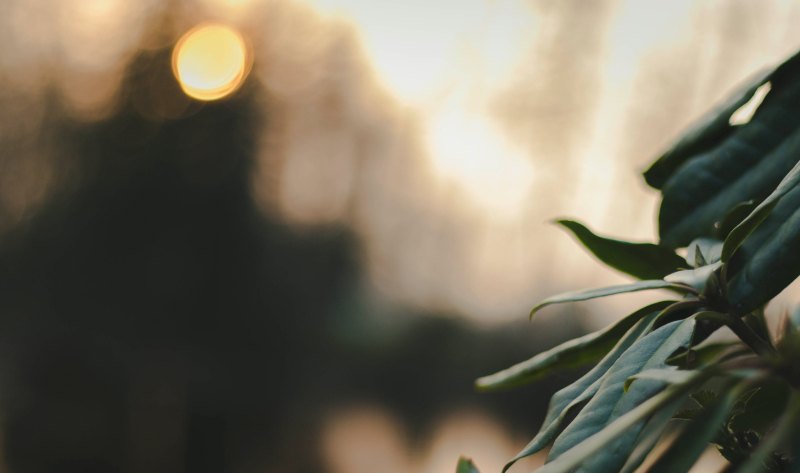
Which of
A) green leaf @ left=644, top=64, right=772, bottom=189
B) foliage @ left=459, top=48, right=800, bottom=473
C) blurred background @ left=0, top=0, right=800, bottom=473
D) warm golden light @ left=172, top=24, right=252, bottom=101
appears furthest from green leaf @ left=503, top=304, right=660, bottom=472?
warm golden light @ left=172, top=24, right=252, bottom=101

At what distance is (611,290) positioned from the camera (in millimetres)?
283

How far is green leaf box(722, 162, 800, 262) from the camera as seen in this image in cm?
23

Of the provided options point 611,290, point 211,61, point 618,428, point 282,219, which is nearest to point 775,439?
point 618,428

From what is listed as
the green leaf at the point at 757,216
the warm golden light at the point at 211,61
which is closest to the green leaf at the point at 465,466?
the green leaf at the point at 757,216

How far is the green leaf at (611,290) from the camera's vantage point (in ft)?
0.86

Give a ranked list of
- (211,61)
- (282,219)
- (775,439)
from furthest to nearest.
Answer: (211,61), (282,219), (775,439)

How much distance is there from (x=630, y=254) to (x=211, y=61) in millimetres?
2663

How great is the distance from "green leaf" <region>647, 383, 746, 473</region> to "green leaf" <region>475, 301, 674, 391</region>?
10 centimetres

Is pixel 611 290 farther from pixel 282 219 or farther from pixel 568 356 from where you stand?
pixel 282 219

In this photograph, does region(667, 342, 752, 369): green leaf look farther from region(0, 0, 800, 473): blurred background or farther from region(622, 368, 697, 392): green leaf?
region(0, 0, 800, 473): blurred background

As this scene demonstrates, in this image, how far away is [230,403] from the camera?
254cm

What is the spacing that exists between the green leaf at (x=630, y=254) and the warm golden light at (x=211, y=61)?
246 cm

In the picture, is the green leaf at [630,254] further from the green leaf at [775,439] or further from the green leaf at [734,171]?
the green leaf at [775,439]

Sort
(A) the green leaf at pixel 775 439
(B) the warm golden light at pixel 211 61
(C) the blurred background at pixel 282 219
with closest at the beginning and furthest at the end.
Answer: (A) the green leaf at pixel 775 439 < (C) the blurred background at pixel 282 219 < (B) the warm golden light at pixel 211 61
